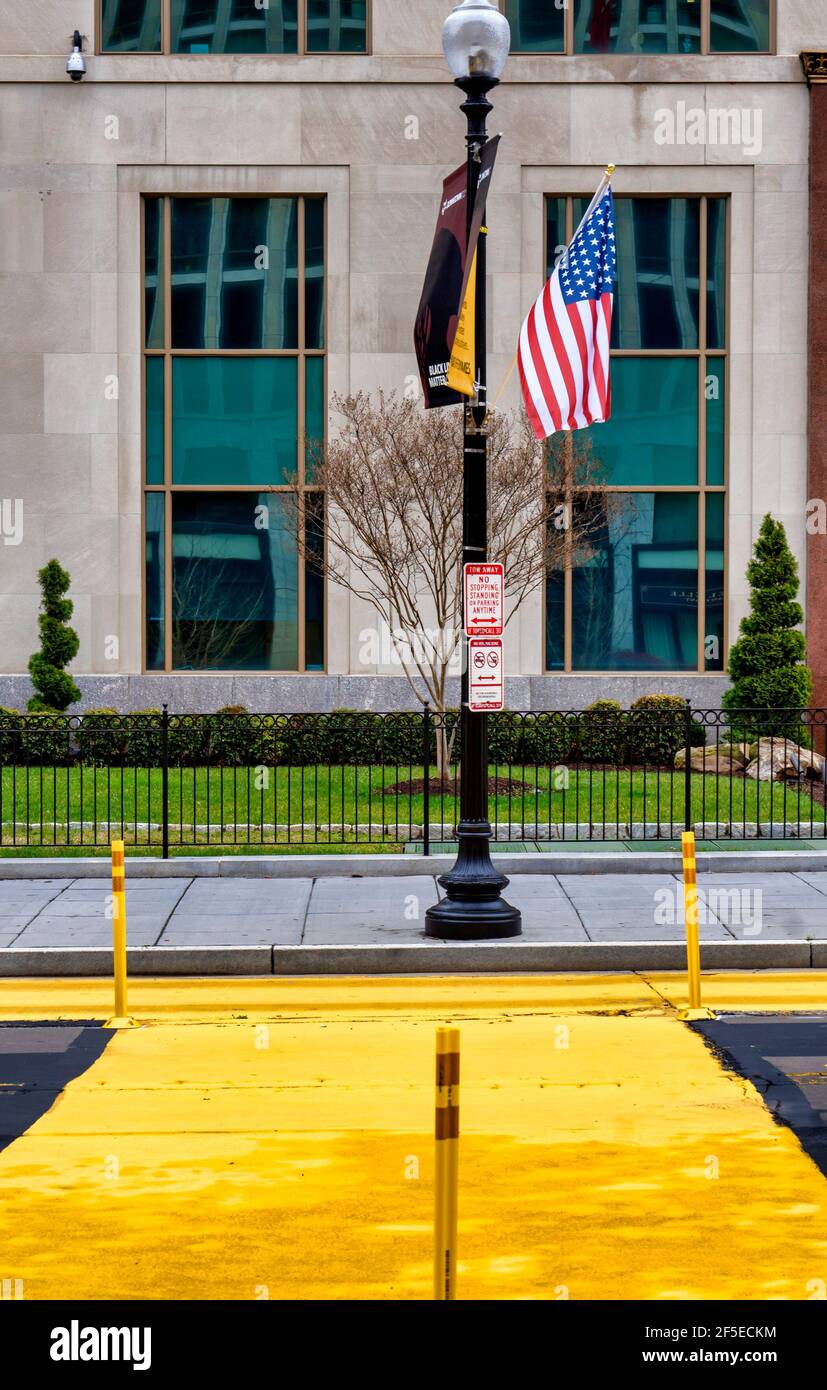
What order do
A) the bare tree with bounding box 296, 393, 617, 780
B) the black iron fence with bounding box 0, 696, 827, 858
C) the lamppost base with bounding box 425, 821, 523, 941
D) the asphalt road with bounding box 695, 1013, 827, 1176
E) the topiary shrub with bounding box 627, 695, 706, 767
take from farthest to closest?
the bare tree with bounding box 296, 393, 617, 780
the topiary shrub with bounding box 627, 695, 706, 767
the black iron fence with bounding box 0, 696, 827, 858
the lamppost base with bounding box 425, 821, 523, 941
the asphalt road with bounding box 695, 1013, 827, 1176

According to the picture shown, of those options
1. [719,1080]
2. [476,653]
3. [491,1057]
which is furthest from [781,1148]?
[476,653]

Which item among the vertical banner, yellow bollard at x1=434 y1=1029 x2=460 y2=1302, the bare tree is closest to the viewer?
Result: yellow bollard at x1=434 y1=1029 x2=460 y2=1302

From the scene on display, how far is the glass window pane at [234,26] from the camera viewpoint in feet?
85.5

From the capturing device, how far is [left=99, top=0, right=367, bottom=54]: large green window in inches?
1024

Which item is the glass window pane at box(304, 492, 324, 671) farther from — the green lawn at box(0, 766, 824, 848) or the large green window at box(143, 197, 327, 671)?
the green lawn at box(0, 766, 824, 848)

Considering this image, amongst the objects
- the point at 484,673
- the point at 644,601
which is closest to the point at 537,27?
the point at 644,601

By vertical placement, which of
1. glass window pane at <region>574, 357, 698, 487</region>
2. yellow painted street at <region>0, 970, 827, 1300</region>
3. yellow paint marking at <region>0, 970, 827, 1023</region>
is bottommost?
yellow paint marking at <region>0, 970, 827, 1023</region>

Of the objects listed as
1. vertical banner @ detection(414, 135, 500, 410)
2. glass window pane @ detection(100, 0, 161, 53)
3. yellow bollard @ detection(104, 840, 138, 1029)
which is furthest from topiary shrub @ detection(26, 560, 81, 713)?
yellow bollard @ detection(104, 840, 138, 1029)

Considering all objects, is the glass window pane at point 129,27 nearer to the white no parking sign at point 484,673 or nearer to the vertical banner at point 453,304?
the vertical banner at point 453,304

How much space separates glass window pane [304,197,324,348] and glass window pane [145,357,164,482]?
2378 millimetres

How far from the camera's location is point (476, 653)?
484 inches

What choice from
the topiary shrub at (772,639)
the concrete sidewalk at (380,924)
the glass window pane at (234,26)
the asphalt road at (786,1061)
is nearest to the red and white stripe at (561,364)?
the concrete sidewalk at (380,924)

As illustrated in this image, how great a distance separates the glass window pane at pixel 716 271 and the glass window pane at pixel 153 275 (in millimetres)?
8557

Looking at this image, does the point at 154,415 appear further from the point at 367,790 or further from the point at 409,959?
the point at 409,959
